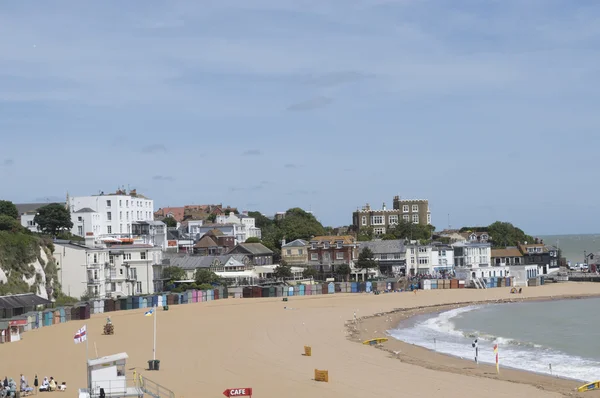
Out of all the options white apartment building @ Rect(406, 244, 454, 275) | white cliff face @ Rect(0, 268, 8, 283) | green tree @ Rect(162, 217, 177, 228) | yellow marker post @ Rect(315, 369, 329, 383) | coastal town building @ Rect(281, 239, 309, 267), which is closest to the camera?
yellow marker post @ Rect(315, 369, 329, 383)

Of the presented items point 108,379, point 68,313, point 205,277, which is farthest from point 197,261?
point 108,379

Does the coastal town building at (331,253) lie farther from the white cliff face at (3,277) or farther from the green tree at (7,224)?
the white cliff face at (3,277)

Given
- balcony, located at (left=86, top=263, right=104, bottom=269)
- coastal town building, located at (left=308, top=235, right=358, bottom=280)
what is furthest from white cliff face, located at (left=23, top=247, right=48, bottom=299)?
coastal town building, located at (left=308, top=235, right=358, bottom=280)

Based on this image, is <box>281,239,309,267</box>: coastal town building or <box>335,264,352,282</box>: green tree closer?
<box>335,264,352,282</box>: green tree

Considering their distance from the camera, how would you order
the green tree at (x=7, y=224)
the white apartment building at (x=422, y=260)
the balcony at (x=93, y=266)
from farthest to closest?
the white apartment building at (x=422, y=260) < the green tree at (x=7, y=224) < the balcony at (x=93, y=266)

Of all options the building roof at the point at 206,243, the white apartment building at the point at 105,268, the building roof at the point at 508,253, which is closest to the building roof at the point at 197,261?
the building roof at the point at 206,243

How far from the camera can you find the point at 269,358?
38.8m

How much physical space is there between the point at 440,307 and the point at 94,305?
94.5 feet

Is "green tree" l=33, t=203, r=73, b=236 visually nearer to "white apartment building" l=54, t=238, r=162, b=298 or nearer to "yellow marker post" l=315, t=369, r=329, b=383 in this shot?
"white apartment building" l=54, t=238, r=162, b=298

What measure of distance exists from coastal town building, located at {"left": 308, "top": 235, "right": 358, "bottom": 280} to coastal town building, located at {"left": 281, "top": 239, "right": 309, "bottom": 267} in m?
0.76

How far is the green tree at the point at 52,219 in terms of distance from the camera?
99812 millimetres

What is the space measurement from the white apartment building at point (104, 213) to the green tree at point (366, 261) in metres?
32.6

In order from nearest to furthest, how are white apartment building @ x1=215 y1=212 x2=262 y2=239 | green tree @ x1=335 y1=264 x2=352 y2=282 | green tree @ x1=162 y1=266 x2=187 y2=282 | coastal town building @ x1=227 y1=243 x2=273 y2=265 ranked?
green tree @ x1=162 y1=266 x2=187 y2=282 < green tree @ x1=335 y1=264 x2=352 y2=282 < coastal town building @ x1=227 y1=243 x2=273 y2=265 < white apartment building @ x1=215 y1=212 x2=262 y2=239

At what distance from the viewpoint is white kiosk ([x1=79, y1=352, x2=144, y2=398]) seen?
90.3 ft
